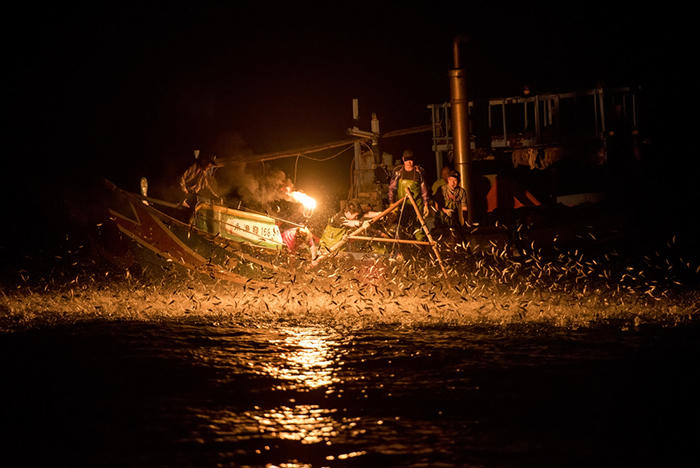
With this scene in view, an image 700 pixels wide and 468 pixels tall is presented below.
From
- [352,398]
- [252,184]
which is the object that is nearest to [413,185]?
[252,184]

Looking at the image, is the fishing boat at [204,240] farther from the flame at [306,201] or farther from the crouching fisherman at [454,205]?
the crouching fisherman at [454,205]

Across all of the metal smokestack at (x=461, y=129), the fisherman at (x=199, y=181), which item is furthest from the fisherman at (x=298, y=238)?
the metal smokestack at (x=461, y=129)

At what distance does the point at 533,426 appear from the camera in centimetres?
559

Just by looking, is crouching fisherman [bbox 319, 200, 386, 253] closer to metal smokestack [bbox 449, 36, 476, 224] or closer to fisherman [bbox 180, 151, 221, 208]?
fisherman [bbox 180, 151, 221, 208]

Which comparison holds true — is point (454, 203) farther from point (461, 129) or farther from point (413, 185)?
point (461, 129)

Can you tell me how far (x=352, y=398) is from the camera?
6.36 metres

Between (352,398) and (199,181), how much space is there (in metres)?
6.49

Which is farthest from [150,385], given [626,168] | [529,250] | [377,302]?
[626,168]

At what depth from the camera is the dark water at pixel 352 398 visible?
5145 millimetres

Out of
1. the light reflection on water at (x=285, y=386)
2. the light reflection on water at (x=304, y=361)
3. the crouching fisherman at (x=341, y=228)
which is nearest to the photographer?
the light reflection on water at (x=285, y=386)

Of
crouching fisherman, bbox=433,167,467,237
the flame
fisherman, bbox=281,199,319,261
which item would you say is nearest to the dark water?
fisherman, bbox=281,199,319,261

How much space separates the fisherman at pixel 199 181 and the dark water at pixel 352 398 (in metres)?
3.32

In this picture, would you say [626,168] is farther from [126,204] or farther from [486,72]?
[126,204]

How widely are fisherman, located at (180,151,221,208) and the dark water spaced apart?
10.9ft
